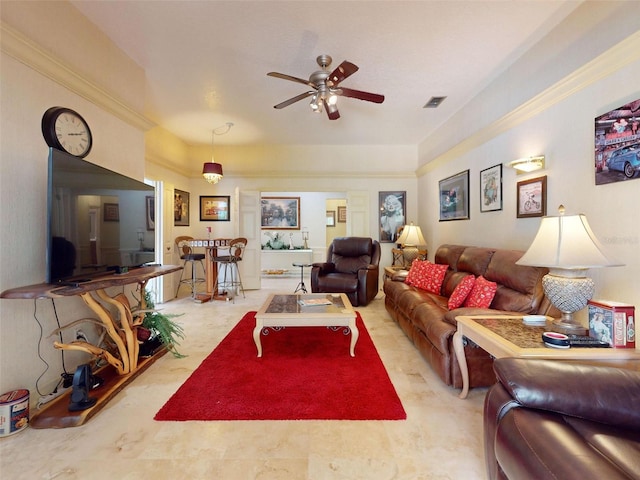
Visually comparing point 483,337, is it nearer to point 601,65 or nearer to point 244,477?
point 244,477

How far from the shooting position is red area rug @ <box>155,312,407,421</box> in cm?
187

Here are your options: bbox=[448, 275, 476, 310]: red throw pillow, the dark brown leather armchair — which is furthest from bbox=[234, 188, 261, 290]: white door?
bbox=[448, 275, 476, 310]: red throw pillow

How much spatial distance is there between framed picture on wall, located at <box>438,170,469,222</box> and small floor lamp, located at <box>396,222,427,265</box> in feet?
1.55

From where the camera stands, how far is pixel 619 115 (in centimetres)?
182

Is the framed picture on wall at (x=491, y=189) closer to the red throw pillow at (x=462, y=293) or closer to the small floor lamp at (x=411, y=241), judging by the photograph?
the red throw pillow at (x=462, y=293)

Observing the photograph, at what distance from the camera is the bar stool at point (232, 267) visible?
16.3 feet

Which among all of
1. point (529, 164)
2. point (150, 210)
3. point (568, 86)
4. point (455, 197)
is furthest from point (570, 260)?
point (150, 210)

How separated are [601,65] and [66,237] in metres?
3.60

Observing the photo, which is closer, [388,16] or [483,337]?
[483,337]

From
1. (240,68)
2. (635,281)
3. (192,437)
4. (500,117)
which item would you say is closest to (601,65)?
(500,117)

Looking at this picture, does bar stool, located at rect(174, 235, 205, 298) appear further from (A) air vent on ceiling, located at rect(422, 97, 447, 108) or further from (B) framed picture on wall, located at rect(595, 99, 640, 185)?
(B) framed picture on wall, located at rect(595, 99, 640, 185)

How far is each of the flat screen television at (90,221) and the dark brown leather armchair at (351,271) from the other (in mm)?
2448

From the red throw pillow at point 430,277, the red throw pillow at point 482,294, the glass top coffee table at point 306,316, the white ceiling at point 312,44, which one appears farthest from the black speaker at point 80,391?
the red throw pillow at point 430,277

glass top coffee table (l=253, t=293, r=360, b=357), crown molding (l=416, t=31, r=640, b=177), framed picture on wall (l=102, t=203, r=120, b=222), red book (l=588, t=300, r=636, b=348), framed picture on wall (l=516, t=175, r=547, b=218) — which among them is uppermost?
crown molding (l=416, t=31, r=640, b=177)
